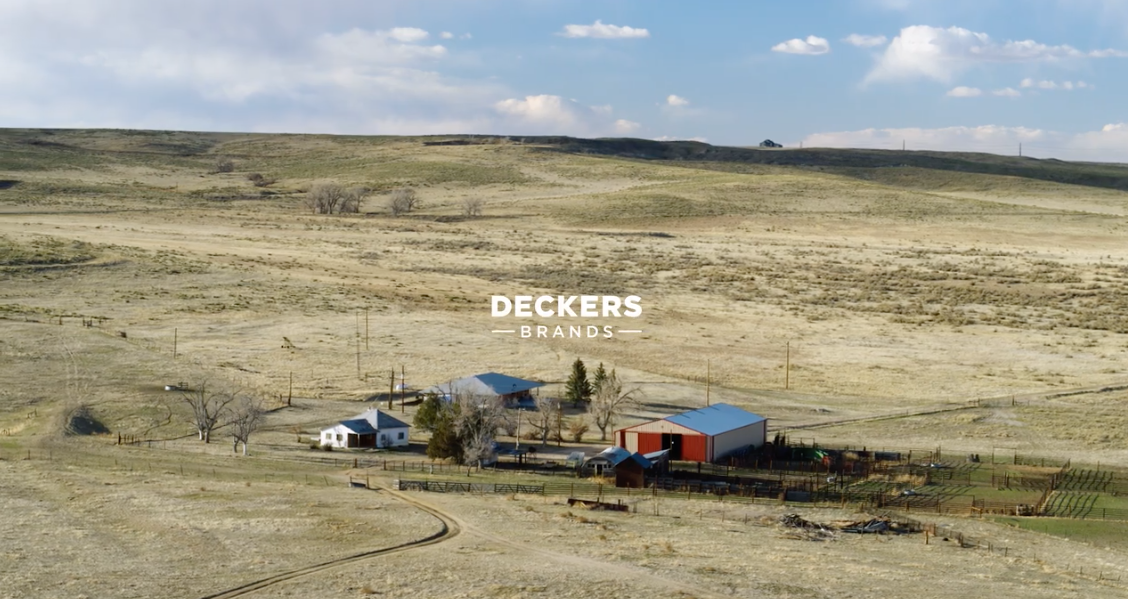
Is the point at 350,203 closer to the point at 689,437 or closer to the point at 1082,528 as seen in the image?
the point at 689,437

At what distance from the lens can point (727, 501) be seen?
38719mm

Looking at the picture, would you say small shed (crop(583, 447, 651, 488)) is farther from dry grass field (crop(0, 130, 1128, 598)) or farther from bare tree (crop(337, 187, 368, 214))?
bare tree (crop(337, 187, 368, 214))

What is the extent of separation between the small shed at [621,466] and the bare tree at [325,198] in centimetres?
8402

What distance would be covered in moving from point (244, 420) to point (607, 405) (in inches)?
520

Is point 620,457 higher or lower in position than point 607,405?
lower

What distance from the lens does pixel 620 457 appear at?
4241 centimetres

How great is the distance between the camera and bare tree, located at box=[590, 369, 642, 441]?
49688mm

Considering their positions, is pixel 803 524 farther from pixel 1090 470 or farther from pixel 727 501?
pixel 1090 470

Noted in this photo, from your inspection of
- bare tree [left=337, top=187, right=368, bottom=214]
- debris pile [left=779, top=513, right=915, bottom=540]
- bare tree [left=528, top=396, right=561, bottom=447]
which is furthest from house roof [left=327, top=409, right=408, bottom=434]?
bare tree [left=337, top=187, right=368, bottom=214]

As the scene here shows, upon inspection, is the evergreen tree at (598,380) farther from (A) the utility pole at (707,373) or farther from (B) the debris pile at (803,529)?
(B) the debris pile at (803,529)

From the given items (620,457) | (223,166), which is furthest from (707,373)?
(223,166)

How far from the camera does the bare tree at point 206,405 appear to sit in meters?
46.8

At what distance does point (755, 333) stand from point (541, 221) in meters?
51.4

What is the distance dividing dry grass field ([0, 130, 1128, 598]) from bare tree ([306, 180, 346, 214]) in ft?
12.6
